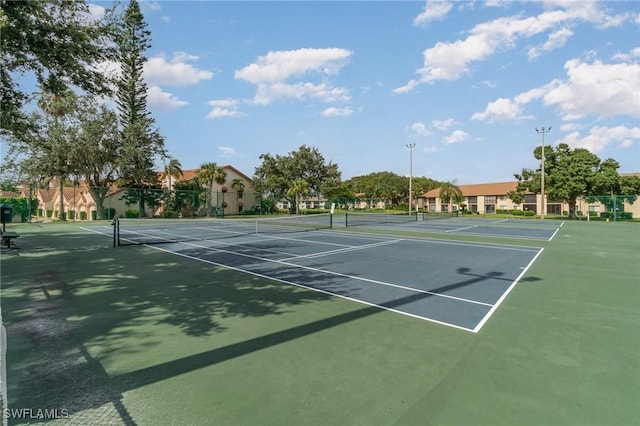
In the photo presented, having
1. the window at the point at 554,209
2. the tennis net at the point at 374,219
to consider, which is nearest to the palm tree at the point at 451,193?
the window at the point at 554,209

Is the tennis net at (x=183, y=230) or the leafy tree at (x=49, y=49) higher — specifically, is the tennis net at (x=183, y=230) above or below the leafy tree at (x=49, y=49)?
below

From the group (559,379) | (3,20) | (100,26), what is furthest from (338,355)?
(100,26)

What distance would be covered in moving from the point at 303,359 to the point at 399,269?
682cm

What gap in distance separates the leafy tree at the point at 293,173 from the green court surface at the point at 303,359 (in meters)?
58.6

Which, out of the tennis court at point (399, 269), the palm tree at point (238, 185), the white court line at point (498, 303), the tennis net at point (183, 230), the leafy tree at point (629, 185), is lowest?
the white court line at point (498, 303)

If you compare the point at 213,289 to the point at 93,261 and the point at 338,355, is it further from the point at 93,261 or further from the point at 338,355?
the point at 93,261

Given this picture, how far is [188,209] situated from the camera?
43.4m

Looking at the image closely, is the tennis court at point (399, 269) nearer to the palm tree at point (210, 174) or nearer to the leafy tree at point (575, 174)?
the palm tree at point (210, 174)

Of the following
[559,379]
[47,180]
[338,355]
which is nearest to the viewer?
[559,379]

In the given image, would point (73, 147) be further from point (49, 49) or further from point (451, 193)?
point (451, 193)

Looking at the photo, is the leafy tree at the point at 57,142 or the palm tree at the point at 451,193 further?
the palm tree at the point at 451,193

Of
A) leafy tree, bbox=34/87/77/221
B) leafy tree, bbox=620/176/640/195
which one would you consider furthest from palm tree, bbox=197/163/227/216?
leafy tree, bbox=620/176/640/195

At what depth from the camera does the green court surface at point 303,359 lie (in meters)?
3.36

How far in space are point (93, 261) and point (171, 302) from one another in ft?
22.0
